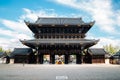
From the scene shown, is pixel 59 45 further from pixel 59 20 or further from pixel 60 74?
pixel 60 74

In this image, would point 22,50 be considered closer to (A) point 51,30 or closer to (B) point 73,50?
(A) point 51,30

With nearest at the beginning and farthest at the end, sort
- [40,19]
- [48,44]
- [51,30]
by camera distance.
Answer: [48,44], [51,30], [40,19]

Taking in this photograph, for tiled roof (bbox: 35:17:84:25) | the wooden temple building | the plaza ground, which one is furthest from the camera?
tiled roof (bbox: 35:17:84:25)

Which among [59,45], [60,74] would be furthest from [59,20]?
[60,74]

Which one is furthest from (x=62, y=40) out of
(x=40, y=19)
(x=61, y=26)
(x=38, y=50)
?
(x=40, y=19)

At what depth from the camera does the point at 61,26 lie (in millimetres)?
43125

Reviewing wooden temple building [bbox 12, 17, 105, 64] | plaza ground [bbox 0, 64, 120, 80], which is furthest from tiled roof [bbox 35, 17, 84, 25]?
plaza ground [bbox 0, 64, 120, 80]

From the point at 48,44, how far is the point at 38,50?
370cm

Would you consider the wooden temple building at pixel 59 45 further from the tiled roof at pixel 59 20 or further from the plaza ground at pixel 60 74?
the plaza ground at pixel 60 74

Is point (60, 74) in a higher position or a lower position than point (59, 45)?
lower

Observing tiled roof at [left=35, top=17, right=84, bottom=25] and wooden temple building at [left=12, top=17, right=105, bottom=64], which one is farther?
tiled roof at [left=35, top=17, right=84, bottom=25]

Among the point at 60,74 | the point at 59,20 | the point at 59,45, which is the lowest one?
the point at 60,74

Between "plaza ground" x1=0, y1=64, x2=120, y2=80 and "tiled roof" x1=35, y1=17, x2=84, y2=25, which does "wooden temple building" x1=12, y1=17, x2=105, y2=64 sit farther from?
"plaza ground" x1=0, y1=64, x2=120, y2=80

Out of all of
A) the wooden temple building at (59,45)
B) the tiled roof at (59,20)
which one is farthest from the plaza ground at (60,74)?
the tiled roof at (59,20)
